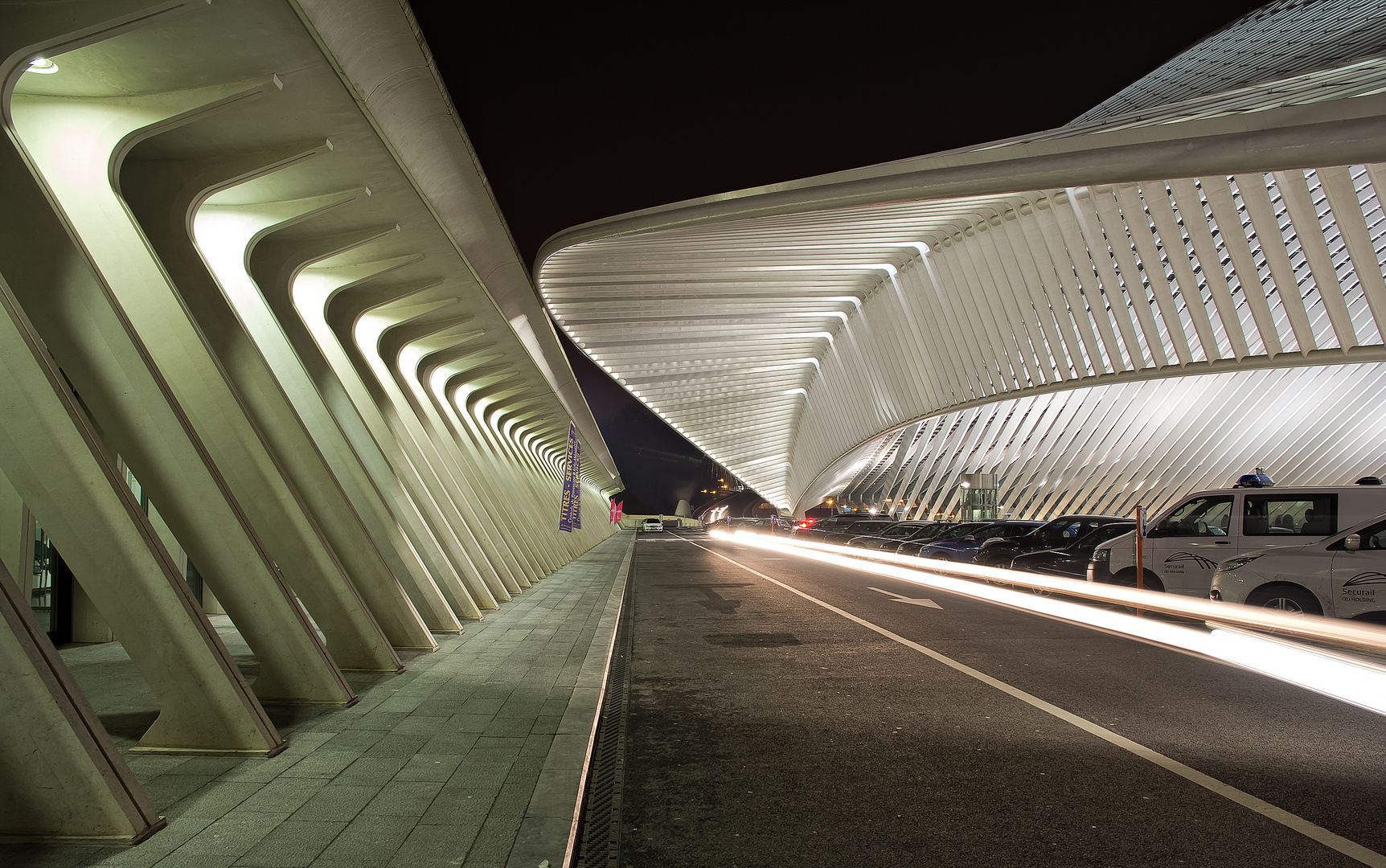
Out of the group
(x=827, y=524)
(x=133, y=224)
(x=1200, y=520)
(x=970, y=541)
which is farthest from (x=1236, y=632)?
(x=827, y=524)

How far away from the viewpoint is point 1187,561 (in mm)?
12508

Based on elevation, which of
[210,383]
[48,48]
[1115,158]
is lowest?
[210,383]

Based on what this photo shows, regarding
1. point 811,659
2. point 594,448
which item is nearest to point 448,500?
point 811,659

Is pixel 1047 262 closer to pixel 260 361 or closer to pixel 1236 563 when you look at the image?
pixel 1236 563

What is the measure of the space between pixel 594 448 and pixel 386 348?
27612mm

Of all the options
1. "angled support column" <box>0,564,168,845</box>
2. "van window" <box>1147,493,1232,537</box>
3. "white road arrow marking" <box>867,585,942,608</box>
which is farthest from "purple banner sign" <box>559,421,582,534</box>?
"angled support column" <box>0,564,168,845</box>

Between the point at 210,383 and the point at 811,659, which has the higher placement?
the point at 210,383

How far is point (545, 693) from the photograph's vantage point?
6.70m

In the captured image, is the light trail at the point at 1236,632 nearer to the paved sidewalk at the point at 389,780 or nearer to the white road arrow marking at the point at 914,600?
the white road arrow marking at the point at 914,600

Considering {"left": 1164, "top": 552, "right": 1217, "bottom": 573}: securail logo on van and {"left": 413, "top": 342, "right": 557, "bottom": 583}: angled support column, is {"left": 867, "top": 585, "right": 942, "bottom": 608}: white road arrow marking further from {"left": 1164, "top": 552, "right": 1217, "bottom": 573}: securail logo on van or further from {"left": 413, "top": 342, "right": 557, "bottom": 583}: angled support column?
{"left": 413, "top": 342, "right": 557, "bottom": 583}: angled support column

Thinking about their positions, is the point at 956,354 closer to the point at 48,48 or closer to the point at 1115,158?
the point at 1115,158

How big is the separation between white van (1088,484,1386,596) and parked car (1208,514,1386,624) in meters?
0.37

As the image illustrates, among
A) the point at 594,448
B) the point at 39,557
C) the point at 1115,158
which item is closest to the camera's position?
the point at 39,557

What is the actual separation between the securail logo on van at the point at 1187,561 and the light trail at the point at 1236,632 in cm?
103
